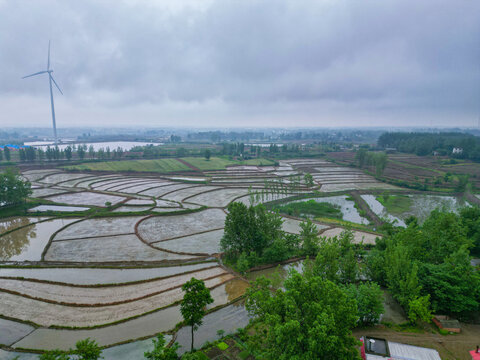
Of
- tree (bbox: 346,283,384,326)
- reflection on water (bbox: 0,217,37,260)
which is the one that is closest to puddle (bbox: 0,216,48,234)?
reflection on water (bbox: 0,217,37,260)

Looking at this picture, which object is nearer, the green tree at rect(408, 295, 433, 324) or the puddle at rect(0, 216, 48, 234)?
the green tree at rect(408, 295, 433, 324)

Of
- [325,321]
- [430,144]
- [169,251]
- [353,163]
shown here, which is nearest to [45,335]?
[169,251]

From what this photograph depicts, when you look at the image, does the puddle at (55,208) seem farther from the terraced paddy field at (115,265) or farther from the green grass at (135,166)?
the green grass at (135,166)

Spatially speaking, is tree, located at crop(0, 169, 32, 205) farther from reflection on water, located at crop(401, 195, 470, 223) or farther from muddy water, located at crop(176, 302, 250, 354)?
reflection on water, located at crop(401, 195, 470, 223)

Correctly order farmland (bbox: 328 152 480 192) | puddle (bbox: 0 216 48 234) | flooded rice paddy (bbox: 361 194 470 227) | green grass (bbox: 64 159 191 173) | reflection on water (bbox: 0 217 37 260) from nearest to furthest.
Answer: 1. reflection on water (bbox: 0 217 37 260)
2. puddle (bbox: 0 216 48 234)
3. flooded rice paddy (bbox: 361 194 470 227)
4. farmland (bbox: 328 152 480 192)
5. green grass (bbox: 64 159 191 173)

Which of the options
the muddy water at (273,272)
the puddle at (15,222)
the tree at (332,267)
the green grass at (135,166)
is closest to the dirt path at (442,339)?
the tree at (332,267)

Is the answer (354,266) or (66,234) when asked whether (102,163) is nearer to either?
(66,234)

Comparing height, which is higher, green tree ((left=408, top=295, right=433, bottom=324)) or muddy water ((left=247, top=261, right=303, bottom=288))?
green tree ((left=408, top=295, right=433, bottom=324))

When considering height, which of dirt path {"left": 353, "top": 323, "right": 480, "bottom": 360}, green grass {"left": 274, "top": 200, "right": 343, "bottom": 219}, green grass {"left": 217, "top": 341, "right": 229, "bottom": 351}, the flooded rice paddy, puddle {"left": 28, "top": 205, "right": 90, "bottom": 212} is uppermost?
puddle {"left": 28, "top": 205, "right": 90, "bottom": 212}
